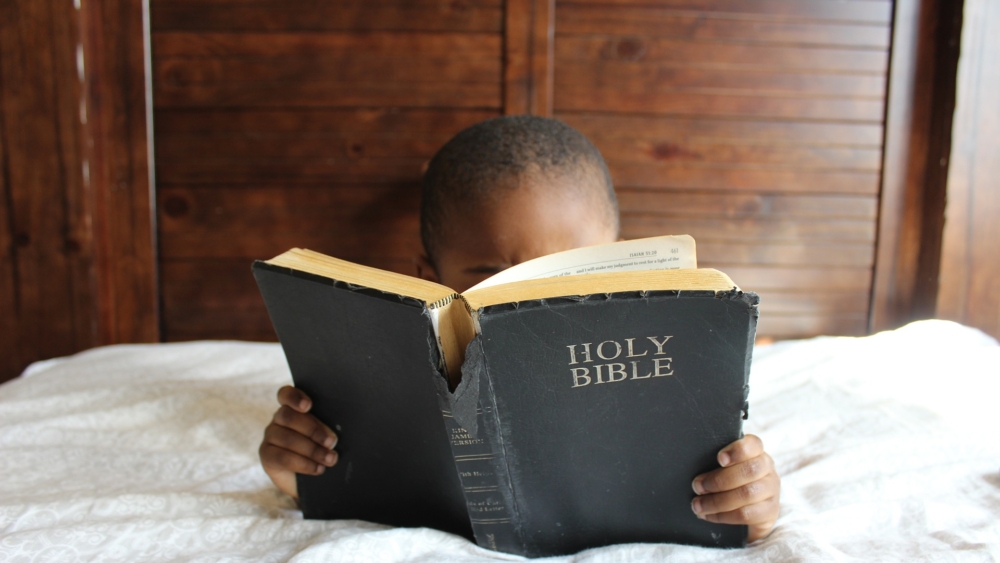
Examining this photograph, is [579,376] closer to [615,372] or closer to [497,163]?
[615,372]

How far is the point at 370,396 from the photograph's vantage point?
0.52 metres

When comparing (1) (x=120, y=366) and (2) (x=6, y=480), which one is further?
(1) (x=120, y=366)

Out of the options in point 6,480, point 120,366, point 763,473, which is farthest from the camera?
point 120,366

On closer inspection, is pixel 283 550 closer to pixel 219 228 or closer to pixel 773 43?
pixel 219 228

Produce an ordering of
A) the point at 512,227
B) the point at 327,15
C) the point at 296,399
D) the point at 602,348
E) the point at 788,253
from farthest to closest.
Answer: the point at 788,253, the point at 327,15, the point at 512,227, the point at 296,399, the point at 602,348

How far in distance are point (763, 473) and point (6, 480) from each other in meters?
0.74

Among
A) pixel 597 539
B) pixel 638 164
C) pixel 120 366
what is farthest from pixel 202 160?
pixel 597 539

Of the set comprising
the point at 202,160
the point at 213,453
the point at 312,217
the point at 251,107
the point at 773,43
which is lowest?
the point at 213,453

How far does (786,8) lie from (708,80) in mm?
206

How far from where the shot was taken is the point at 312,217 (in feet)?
4.22

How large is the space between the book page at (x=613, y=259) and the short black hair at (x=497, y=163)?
0.29 meters

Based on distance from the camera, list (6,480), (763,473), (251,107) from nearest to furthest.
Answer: (763,473), (6,480), (251,107)

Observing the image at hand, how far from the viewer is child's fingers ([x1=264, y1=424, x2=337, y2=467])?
1.89ft

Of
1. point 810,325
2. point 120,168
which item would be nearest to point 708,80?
point 810,325
